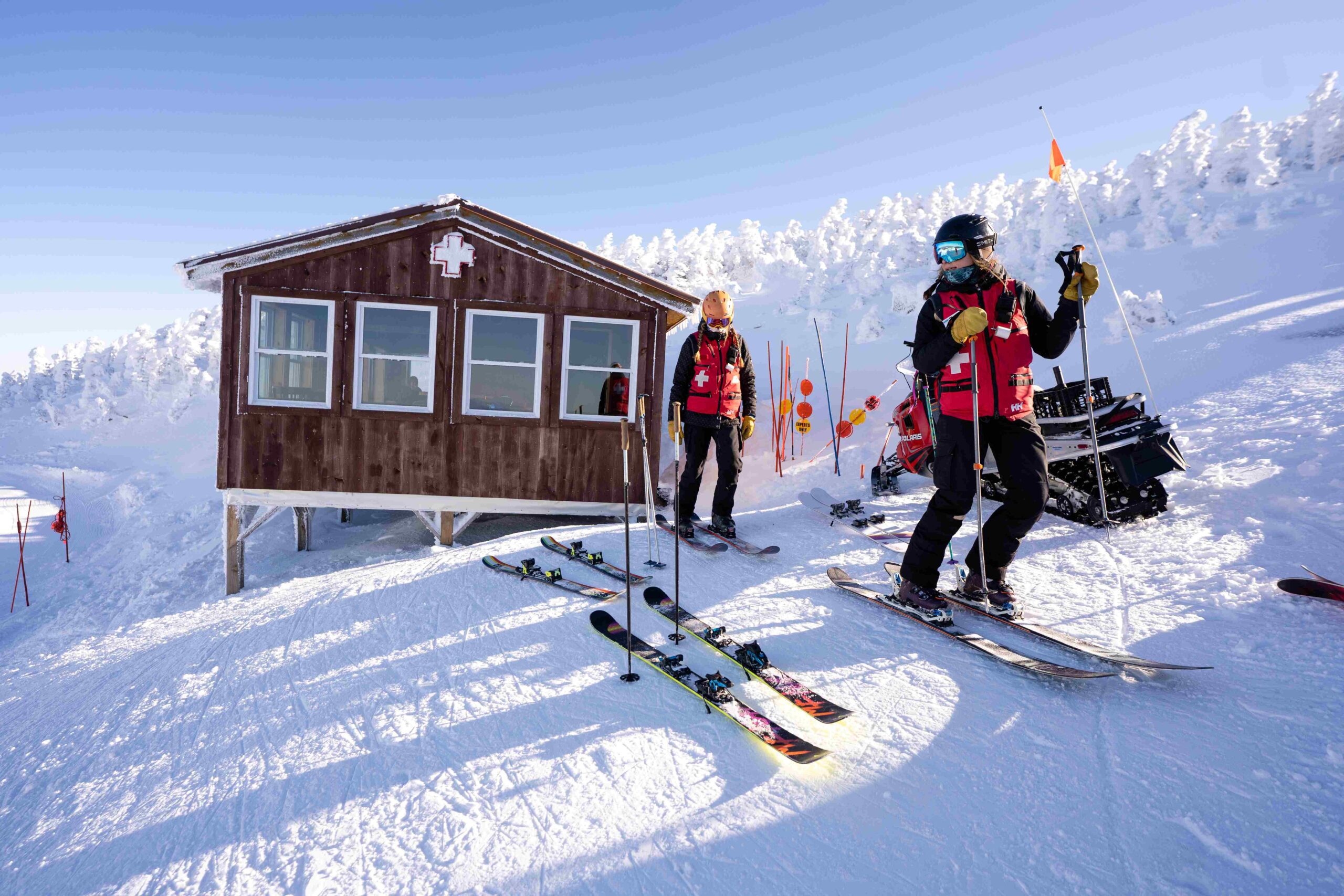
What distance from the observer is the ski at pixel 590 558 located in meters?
4.96

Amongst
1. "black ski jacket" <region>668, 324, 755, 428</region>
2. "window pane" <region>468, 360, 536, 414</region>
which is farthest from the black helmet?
"window pane" <region>468, 360, 536, 414</region>

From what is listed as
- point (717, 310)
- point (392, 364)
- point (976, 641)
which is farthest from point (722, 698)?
point (392, 364)

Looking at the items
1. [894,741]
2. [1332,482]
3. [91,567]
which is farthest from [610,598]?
[91,567]

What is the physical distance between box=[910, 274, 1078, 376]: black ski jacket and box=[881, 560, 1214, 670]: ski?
1.33m

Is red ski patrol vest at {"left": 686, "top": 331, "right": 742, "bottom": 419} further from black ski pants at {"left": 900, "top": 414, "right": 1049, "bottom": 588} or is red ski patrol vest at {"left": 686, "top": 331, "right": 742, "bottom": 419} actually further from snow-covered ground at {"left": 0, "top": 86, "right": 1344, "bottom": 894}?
black ski pants at {"left": 900, "top": 414, "right": 1049, "bottom": 588}

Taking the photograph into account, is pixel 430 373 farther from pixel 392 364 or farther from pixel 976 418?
pixel 976 418

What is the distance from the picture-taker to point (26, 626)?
357 inches

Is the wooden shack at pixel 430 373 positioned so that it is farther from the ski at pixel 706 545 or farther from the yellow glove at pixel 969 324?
the yellow glove at pixel 969 324

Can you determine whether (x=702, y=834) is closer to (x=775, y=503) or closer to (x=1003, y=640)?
(x=1003, y=640)

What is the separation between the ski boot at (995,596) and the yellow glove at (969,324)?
1.38 m

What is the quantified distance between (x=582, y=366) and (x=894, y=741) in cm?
608

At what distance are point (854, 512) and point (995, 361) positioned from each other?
3038mm

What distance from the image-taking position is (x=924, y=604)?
145 inches

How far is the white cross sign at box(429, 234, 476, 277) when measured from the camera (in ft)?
24.6
